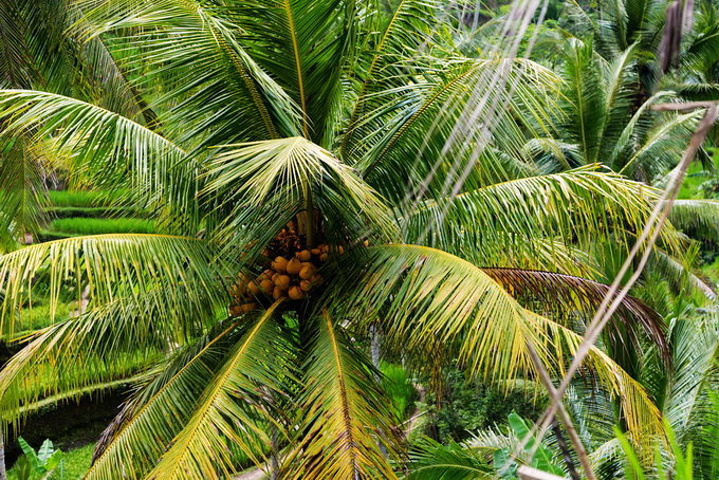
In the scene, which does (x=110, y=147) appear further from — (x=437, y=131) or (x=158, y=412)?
(x=437, y=131)

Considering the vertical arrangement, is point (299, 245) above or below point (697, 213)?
above

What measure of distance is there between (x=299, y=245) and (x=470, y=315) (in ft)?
4.27

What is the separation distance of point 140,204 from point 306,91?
4.62ft

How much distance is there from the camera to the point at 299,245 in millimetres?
3875

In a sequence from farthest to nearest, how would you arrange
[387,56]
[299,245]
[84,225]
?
[84,225], [387,56], [299,245]

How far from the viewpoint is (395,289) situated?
3.50m

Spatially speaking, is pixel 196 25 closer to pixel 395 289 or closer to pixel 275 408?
pixel 395 289

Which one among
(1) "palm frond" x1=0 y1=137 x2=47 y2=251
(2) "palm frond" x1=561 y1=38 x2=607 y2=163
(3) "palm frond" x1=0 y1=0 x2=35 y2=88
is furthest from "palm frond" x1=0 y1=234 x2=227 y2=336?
(2) "palm frond" x1=561 y1=38 x2=607 y2=163

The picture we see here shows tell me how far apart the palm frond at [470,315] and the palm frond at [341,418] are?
27 centimetres

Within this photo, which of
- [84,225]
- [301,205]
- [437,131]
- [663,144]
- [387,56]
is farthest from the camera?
[84,225]

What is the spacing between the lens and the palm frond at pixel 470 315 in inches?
106

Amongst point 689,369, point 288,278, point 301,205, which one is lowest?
point 689,369

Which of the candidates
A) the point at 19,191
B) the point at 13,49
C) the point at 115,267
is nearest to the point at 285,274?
the point at 115,267

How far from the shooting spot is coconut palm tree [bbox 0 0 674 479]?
9.70 ft
